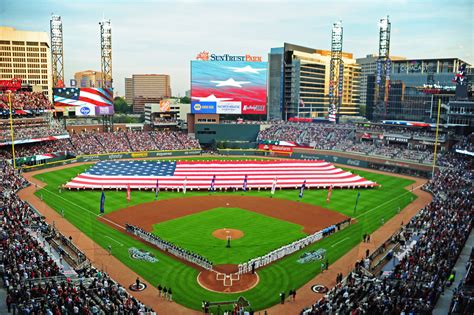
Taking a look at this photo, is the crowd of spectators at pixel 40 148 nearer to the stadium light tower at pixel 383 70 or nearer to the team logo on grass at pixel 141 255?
the team logo on grass at pixel 141 255

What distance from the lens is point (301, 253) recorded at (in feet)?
108

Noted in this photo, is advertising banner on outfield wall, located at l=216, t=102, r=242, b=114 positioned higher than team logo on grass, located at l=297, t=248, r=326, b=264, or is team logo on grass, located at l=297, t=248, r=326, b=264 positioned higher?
advertising banner on outfield wall, located at l=216, t=102, r=242, b=114

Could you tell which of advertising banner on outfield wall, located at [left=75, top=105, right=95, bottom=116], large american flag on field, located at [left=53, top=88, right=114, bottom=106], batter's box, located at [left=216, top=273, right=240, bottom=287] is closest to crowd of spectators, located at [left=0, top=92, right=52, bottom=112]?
large american flag on field, located at [left=53, top=88, right=114, bottom=106]

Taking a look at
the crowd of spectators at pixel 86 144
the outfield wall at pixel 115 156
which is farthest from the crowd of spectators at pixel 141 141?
the crowd of spectators at pixel 86 144

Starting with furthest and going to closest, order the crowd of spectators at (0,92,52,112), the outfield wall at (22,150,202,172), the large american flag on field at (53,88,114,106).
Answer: the large american flag on field at (53,88,114,106), the crowd of spectators at (0,92,52,112), the outfield wall at (22,150,202,172)

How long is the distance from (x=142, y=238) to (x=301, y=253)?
13.6m

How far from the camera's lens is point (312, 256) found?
1271 inches

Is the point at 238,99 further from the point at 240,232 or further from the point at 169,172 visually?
the point at 240,232

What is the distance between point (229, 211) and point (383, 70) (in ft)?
201

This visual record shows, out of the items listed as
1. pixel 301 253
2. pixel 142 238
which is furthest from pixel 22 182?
pixel 301 253

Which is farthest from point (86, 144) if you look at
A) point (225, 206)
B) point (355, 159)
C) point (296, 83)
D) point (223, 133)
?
point (296, 83)

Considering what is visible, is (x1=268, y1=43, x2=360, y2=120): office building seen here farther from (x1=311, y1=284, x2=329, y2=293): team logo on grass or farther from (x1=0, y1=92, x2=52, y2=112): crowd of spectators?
(x1=311, y1=284, x2=329, y2=293): team logo on grass

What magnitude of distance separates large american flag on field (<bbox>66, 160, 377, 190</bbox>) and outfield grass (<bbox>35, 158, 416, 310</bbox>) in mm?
1712

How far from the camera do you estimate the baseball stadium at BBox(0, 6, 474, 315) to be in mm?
24203
